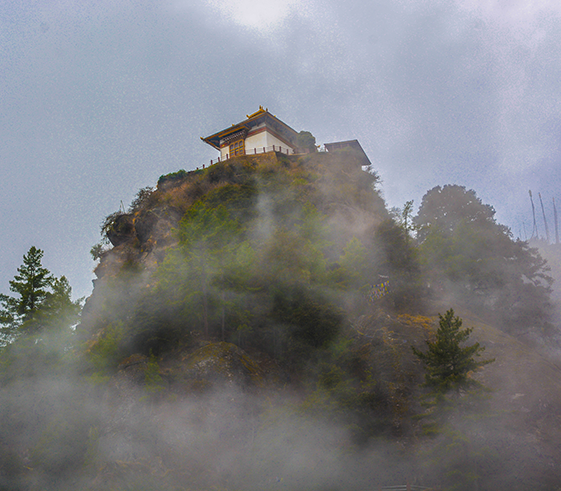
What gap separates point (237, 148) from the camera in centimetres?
4691

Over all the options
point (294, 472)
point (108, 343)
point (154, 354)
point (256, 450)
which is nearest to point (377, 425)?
point (294, 472)

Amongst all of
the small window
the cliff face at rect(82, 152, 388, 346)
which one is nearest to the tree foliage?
the cliff face at rect(82, 152, 388, 346)

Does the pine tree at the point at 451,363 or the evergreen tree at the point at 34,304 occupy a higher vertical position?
the evergreen tree at the point at 34,304

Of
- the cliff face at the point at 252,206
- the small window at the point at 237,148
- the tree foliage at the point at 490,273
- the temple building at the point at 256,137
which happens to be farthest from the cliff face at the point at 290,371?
the small window at the point at 237,148

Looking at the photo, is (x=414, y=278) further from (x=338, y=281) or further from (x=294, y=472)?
(x=294, y=472)

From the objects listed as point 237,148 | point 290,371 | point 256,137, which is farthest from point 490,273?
point 237,148

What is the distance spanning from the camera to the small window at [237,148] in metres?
46.2

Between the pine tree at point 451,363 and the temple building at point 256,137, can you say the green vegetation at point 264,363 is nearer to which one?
the pine tree at point 451,363

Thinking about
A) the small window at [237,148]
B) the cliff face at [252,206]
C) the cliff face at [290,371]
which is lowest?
the cliff face at [290,371]

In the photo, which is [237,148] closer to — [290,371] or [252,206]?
[252,206]

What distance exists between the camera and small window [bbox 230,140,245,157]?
46219 millimetres

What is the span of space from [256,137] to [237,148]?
2987mm

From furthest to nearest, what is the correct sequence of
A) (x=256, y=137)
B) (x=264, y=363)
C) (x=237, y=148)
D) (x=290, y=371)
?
(x=237, y=148) → (x=256, y=137) → (x=264, y=363) → (x=290, y=371)

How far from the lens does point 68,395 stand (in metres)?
21.6
